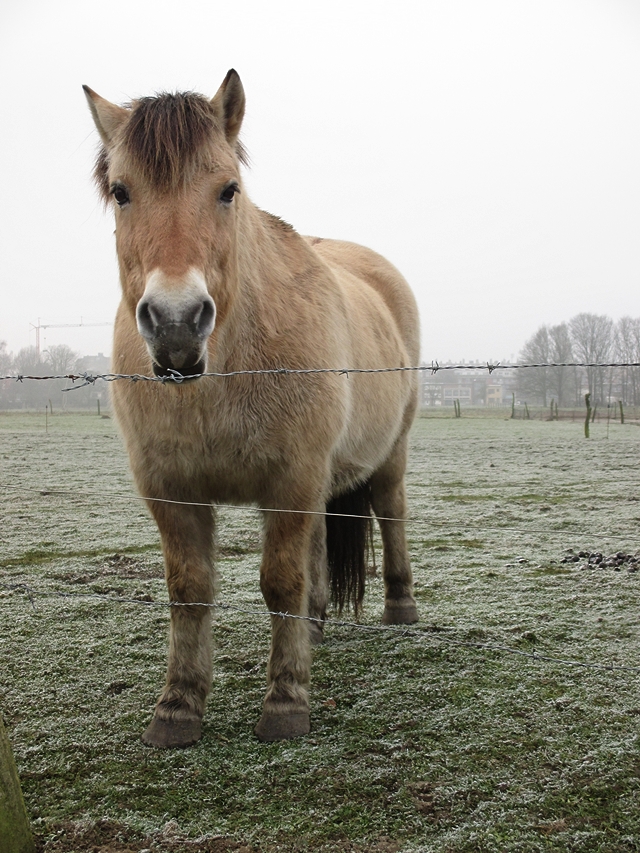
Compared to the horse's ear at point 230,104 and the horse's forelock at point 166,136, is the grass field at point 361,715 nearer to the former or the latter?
the horse's forelock at point 166,136

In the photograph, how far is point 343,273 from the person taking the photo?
166 inches

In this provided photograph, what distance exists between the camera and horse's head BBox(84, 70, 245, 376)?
195cm

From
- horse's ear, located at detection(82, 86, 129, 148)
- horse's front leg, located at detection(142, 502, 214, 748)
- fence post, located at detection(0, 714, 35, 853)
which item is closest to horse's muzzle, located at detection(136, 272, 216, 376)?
horse's front leg, located at detection(142, 502, 214, 748)

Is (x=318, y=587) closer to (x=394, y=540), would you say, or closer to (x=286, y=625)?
(x=394, y=540)

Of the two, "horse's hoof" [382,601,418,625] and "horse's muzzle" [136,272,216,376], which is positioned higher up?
"horse's muzzle" [136,272,216,376]

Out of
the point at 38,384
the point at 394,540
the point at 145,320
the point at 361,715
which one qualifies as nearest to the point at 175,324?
the point at 145,320

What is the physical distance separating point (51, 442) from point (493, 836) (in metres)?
16.2

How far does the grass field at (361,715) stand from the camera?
1917 millimetres

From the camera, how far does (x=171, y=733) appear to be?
245 cm

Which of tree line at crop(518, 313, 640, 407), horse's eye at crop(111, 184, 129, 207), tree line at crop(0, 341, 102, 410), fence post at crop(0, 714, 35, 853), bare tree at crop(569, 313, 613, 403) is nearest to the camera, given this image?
Answer: fence post at crop(0, 714, 35, 853)

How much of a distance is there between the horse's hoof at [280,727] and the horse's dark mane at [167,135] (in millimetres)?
1959

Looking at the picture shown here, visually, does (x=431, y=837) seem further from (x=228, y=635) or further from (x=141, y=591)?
(x=141, y=591)

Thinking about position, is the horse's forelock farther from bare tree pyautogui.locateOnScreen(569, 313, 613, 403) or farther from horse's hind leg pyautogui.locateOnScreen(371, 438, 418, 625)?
bare tree pyautogui.locateOnScreen(569, 313, 613, 403)

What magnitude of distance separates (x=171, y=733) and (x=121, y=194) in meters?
1.95
